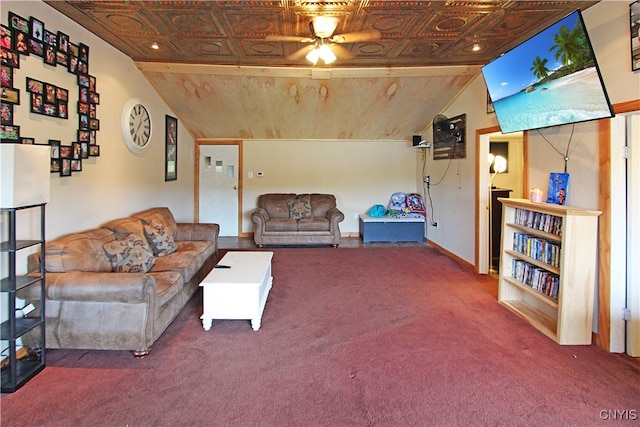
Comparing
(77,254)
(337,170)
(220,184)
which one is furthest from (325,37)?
(220,184)

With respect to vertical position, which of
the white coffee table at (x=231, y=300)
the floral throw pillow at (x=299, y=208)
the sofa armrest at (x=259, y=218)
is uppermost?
the floral throw pillow at (x=299, y=208)

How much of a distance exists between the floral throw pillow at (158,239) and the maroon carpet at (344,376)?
81 cm

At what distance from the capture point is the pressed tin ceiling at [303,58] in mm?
2791

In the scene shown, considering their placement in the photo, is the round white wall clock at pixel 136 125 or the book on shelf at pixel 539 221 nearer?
the book on shelf at pixel 539 221

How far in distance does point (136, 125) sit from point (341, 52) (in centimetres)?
251

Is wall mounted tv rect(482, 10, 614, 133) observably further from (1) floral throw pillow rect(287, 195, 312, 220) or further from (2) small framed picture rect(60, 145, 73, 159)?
(1) floral throw pillow rect(287, 195, 312, 220)

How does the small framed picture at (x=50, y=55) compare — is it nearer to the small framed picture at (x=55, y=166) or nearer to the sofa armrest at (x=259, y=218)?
the small framed picture at (x=55, y=166)

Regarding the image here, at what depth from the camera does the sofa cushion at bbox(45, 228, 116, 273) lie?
2.43 meters

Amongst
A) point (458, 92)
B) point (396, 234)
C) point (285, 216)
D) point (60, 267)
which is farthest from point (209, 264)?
point (458, 92)

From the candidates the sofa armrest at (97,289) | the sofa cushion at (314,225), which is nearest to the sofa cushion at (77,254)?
the sofa armrest at (97,289)

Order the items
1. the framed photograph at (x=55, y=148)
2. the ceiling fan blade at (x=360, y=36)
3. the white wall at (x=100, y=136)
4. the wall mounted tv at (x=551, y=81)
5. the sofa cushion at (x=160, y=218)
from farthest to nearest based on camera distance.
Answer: the sofa cushion at (x=160, y=218)
the ceiling fan blade at (x=360, y=36)
the framed photograph at (x=55, y=148)
the white wall at (x=100, y=136)
the wall mounted tv at (x=551, y=81)

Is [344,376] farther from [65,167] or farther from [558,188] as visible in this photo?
[65,167]

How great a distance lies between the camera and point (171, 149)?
538cm

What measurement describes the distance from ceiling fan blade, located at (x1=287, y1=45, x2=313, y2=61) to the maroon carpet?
264cm
